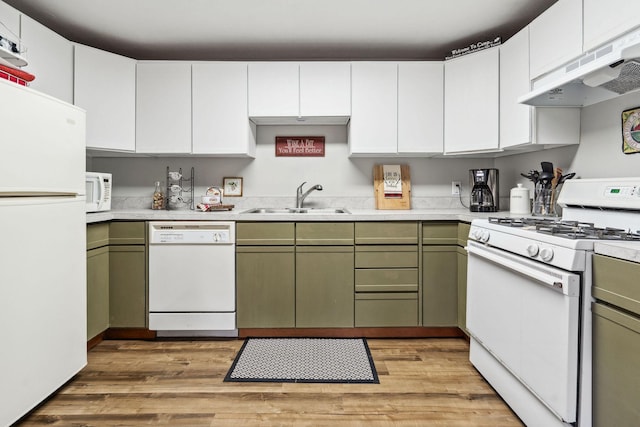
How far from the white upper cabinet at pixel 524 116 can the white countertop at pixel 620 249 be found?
119 cm

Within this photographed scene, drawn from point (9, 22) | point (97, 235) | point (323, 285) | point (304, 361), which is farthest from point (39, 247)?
point (323, 285)

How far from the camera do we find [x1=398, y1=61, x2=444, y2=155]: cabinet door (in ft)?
9.75

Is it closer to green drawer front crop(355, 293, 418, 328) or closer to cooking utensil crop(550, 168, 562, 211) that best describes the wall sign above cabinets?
cooking utensil crop(550, 168, 562, 211)

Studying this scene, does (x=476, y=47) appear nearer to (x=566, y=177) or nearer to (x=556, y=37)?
(x=556, y=37)

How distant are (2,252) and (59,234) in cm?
34

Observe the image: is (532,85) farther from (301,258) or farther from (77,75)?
(77,75)

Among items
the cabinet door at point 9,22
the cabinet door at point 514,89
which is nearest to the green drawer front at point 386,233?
the cabinet door at point 514,89

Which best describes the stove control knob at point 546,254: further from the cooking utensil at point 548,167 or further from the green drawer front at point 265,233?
the green drawer front at point 265,233

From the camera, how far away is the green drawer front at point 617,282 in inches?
46.9

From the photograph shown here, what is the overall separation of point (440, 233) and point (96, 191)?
2.37 meters

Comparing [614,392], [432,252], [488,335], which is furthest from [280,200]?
[614,392]

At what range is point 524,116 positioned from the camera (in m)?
2.40

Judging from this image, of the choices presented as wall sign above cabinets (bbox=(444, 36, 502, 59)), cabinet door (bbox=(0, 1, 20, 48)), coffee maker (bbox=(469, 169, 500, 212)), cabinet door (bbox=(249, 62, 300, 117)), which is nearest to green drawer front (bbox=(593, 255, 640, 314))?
coffee maker (bbox=(469, 169, 500, 212))

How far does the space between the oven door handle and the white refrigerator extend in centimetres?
215
